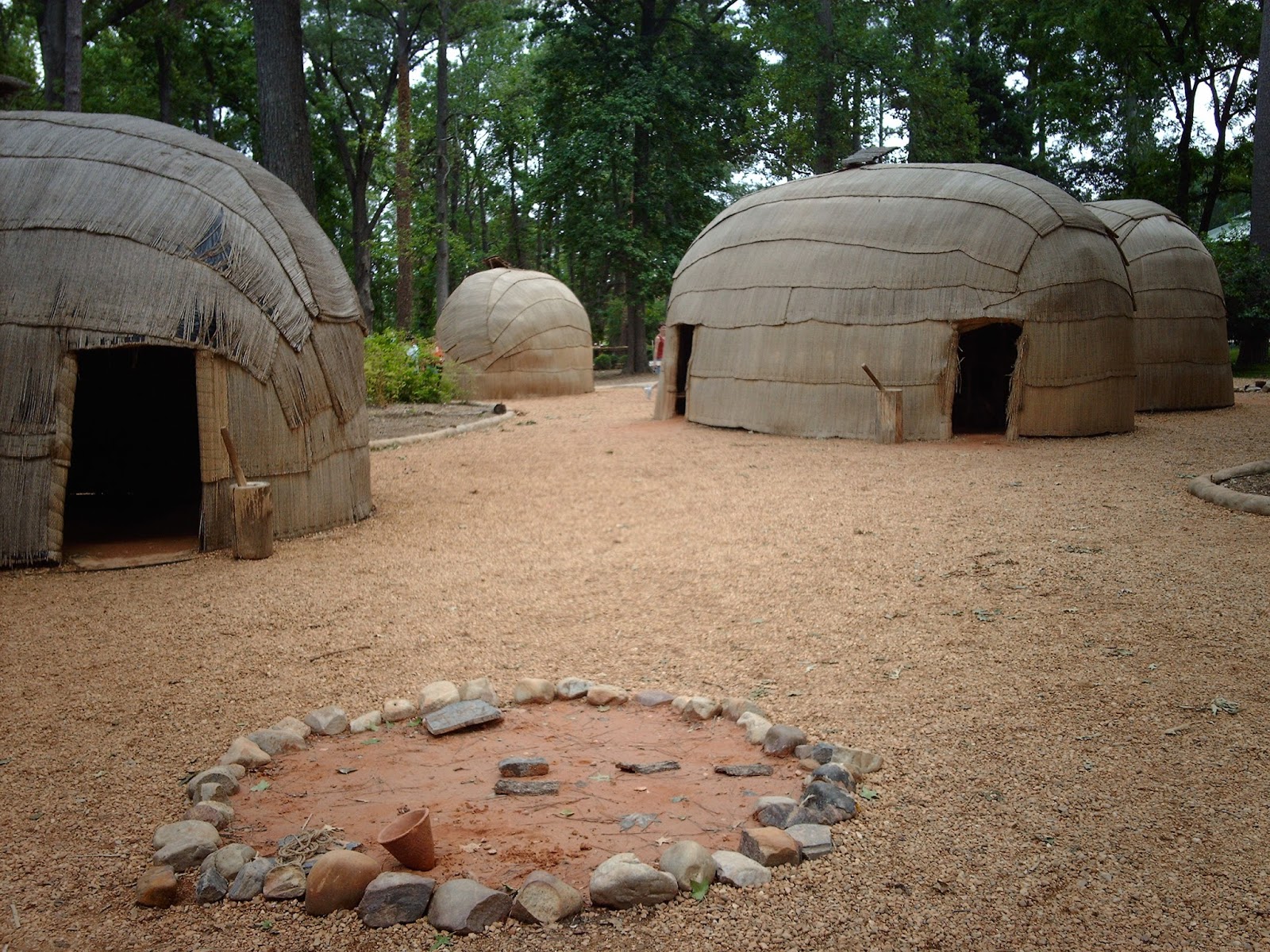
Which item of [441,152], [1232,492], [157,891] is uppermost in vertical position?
[441,152]

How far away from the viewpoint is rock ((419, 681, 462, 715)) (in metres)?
4.08

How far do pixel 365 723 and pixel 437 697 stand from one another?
0.99ft

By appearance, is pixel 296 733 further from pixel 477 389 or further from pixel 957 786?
pixel 477 389

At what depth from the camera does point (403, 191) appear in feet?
76.4

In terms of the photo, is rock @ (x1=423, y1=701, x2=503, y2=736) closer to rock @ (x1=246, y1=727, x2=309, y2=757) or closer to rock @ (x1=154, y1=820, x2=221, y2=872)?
rock @ (x1=246, y1=727, x2=309, y2=757)

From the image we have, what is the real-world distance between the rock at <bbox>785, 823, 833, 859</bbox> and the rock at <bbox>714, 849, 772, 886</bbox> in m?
0.14

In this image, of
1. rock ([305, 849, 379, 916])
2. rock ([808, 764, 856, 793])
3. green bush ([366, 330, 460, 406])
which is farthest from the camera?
green bush ([366, 330, 460, 406])

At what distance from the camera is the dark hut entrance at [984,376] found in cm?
1302

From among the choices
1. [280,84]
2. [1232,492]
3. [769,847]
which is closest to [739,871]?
[769,847]

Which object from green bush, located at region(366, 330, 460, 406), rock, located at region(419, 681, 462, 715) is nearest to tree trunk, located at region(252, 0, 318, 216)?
green bush, located at region(366, 330, 460, 406)

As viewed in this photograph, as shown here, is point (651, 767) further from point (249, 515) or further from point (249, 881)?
point (249, 515)

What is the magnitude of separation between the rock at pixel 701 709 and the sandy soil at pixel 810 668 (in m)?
0.27

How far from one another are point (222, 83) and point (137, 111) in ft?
7.21

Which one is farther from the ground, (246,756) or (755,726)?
(755,726)
